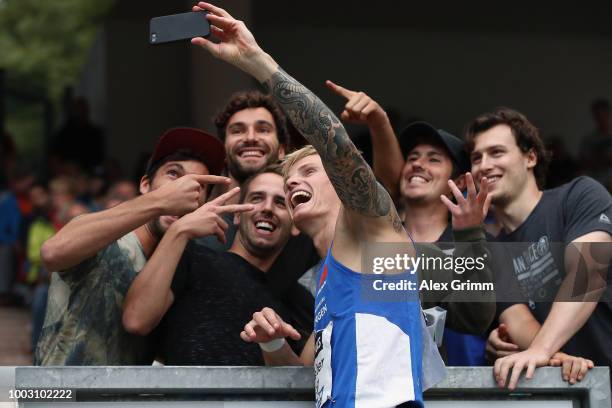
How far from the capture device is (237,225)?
16.1 feet

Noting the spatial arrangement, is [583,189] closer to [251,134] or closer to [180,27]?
[251,134]

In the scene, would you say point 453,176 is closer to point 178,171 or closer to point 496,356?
point 496,356

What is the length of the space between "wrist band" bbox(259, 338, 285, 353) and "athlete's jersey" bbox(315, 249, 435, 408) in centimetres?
33

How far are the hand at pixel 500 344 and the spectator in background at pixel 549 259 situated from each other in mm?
23

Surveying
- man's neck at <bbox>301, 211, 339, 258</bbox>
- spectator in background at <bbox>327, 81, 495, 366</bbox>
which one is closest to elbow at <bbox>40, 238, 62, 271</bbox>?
man's neck at <bbox>301, 211, 339, 258</bbox>

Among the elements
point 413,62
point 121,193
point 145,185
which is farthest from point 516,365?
point 413,62

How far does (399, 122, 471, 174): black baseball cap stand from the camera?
16.5ft

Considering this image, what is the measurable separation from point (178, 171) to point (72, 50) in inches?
1213

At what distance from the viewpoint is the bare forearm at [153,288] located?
4023 mm

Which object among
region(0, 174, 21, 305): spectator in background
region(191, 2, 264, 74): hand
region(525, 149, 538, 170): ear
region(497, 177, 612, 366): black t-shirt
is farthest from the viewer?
region(0, 174, 21, 305): spectator in background

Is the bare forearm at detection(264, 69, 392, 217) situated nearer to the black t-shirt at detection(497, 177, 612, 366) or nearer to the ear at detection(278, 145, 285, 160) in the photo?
the black t-shirt at detection(497, 177, 612, 366)

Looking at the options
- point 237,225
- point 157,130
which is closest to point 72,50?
point 157,130

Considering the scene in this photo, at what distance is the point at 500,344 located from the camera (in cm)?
432

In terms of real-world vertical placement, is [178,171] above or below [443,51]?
below
